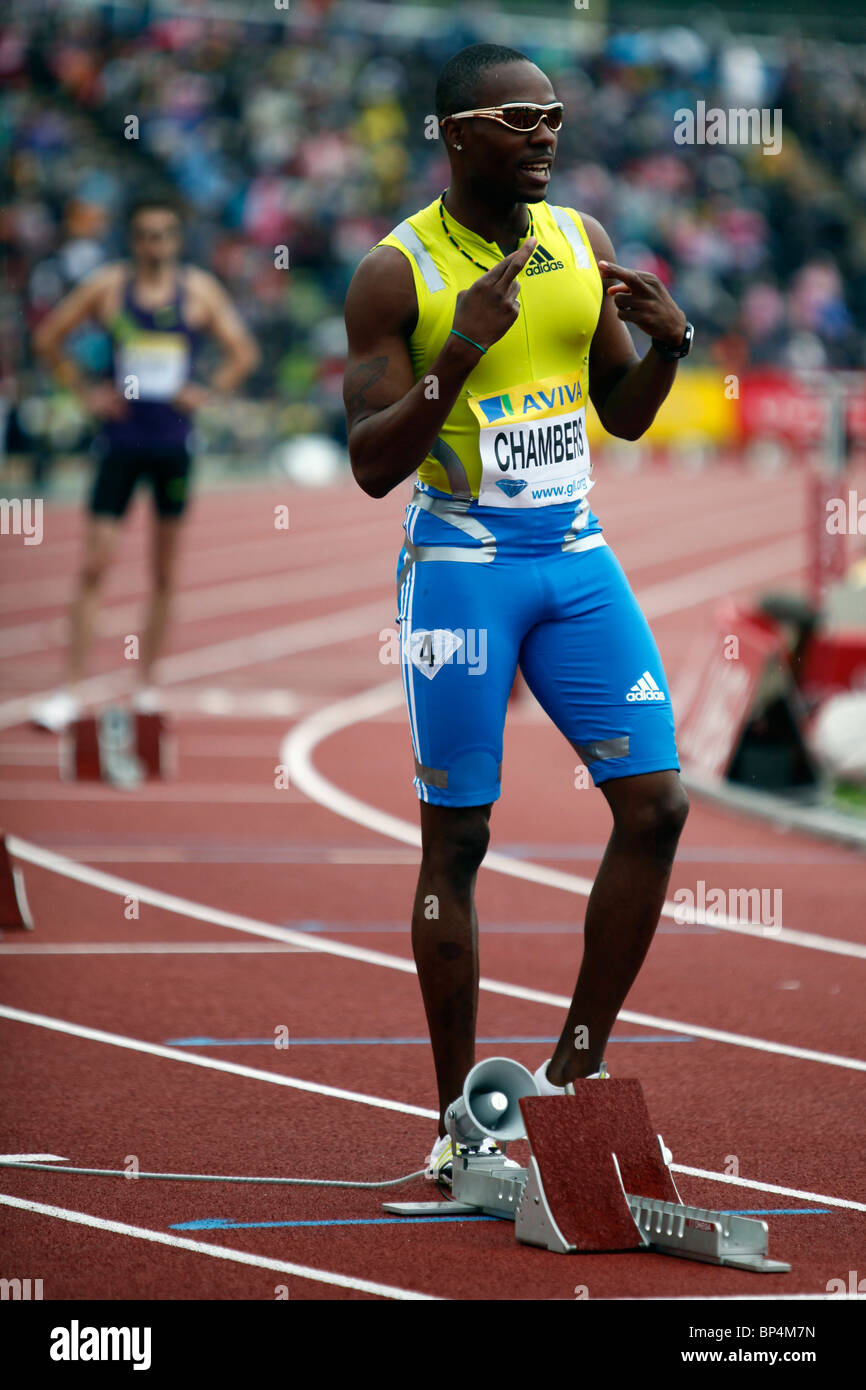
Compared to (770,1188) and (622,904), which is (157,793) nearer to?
(622,904)

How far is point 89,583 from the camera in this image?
10.1 m

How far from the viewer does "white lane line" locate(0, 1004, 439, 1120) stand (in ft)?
15.8

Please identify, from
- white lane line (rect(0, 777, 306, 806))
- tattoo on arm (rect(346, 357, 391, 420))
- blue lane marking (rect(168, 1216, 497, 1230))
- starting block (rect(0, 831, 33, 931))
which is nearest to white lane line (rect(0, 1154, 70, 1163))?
blue lane marking (rect(168, 1216, 497, 1230))

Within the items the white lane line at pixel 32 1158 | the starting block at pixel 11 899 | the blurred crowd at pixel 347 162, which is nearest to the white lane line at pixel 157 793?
the starting block at pixel 11 899

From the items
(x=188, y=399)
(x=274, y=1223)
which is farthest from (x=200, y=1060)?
(x=188, y=399)

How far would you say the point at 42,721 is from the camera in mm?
10320

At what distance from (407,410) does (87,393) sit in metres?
6.96

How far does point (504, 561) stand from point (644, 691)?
0.36 meters

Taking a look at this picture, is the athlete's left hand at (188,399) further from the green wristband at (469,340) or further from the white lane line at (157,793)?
the green wristband at (469,340)

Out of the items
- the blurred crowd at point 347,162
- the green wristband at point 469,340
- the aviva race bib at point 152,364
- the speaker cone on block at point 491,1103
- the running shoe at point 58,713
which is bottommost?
the speaker cone on block at point 491,1103

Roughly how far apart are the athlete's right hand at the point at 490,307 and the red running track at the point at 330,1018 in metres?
1.59

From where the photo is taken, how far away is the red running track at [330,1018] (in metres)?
3.71
